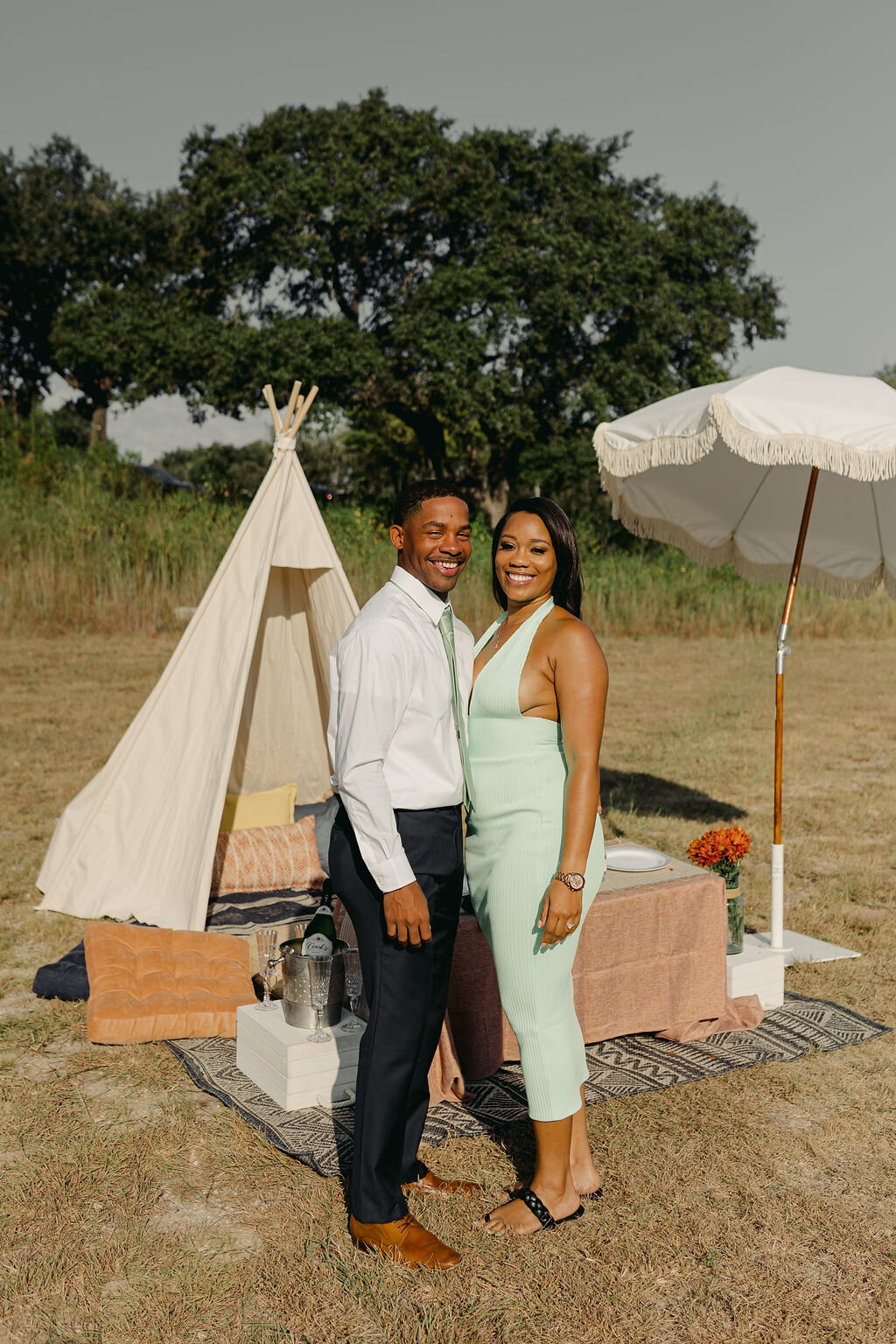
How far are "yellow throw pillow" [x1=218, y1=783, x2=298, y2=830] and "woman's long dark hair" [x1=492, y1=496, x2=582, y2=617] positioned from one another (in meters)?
3.09

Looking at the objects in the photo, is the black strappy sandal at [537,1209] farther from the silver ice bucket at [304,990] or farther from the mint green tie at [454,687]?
the mint green tie at [454,687]

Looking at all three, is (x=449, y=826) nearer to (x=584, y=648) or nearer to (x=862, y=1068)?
(x=584, y=648)

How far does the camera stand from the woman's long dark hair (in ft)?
8.35

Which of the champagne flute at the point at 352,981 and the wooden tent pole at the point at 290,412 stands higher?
the wooden tent pole at the point at 290,412

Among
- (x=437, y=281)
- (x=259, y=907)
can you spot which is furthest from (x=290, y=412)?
(x=437, y=281)

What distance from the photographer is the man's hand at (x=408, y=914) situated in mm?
2238

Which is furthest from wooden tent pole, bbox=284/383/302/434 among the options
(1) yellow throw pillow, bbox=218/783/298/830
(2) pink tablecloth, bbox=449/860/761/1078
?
(2) pink tablecloth, bbox=449/860/761/1078

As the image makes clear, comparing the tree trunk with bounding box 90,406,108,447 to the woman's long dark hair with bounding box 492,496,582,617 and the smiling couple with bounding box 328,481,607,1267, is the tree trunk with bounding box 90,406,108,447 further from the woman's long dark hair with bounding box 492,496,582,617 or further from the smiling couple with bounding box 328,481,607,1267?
the smiling couple with bounding box 328,481,607,1267

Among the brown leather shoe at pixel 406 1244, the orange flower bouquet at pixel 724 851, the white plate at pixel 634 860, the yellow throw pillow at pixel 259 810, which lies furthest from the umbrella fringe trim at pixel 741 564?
the brown leather shoe at pixel 406 1244

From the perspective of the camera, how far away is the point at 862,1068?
11.6ft

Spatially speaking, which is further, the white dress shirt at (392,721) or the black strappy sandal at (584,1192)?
the black strappy sandal at (584,1192)

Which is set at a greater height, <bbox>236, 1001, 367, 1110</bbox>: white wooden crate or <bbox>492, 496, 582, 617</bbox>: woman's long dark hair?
<bbox>492, 496, 582, 617</bbox>: woman's long dark hair

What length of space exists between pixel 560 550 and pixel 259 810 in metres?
3.25

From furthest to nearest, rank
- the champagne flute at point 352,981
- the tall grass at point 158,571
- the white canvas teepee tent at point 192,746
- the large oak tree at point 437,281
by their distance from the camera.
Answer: the large oak tree at point 437,281 < the tall grass at point 158,571 < the white canvas teepee tent at point 192,746 < the champagne flute at point 352,981
